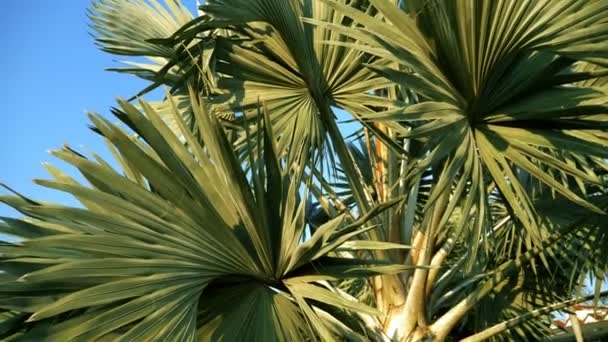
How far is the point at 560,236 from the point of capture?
295 cm

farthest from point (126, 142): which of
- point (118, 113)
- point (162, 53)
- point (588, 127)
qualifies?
point (162, 53)

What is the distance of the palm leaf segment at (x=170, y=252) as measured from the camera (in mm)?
1692

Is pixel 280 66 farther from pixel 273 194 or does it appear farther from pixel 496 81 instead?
pixel 496 81

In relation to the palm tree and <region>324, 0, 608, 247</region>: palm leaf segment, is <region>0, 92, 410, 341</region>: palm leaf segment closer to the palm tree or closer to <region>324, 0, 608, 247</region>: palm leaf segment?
the palm tree

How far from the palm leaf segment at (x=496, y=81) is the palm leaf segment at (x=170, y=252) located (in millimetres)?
429

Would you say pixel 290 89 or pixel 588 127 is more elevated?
pixel 290 89

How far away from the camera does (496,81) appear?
2.08 m

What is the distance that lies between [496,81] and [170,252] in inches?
46.0

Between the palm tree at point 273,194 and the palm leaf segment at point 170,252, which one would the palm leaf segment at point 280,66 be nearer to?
the palm tree at point 273,194

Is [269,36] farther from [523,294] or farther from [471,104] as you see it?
[523,294]

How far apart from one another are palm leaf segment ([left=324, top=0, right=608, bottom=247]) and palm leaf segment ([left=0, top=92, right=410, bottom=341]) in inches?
16.9

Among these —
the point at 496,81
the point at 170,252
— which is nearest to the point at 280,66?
the point at 496,81

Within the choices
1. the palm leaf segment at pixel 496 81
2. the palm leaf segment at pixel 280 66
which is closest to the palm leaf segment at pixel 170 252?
the palm leaf segment at pixel 496 81

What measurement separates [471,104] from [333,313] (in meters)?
0.86
